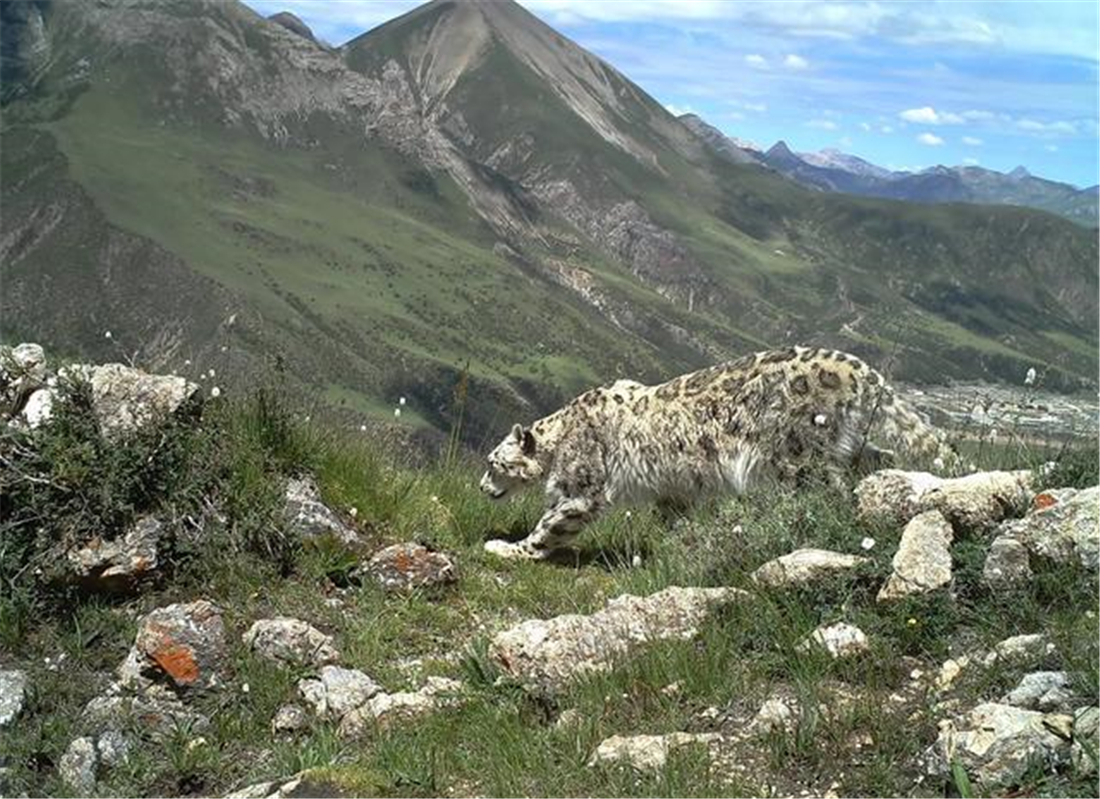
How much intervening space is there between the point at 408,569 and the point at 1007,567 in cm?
455

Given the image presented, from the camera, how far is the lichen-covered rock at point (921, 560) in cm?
667

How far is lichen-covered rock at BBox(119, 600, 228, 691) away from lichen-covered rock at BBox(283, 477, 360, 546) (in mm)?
1618

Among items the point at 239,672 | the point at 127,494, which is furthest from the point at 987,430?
the point at 127,494

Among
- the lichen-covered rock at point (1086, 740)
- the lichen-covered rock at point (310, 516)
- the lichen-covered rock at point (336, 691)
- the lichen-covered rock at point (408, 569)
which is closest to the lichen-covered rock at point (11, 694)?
the lichen-covered rock at point (336, 691)

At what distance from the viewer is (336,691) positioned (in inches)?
283

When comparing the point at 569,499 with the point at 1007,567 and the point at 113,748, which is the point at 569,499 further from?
the point at 113,748

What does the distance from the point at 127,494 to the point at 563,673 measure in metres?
3.91

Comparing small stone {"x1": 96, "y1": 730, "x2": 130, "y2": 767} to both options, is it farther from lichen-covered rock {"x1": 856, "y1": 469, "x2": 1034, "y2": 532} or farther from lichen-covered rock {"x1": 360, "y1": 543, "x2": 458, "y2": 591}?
lichen-covered rock {"x1": 856, "y1": 469, "x2": 1034, "y2": 532}

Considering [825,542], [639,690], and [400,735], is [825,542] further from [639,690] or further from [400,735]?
[400,735]

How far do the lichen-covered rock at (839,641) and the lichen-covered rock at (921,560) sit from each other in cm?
42

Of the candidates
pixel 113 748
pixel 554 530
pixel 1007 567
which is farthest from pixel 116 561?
pixel 1007 567

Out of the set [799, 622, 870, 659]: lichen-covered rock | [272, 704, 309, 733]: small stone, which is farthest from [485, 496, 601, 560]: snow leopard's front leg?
[799, 622, 870, 659]: lichen-covered rock

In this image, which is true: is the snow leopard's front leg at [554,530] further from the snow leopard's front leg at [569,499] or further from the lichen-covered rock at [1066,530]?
the lichen-covered rock at [1066,530]

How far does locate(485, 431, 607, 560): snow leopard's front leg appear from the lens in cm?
1133
